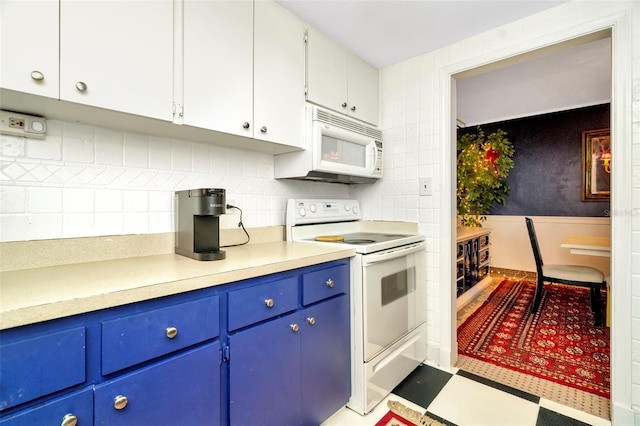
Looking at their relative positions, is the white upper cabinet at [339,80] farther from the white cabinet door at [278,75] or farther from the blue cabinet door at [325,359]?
the blue cabinet door at [325,359]

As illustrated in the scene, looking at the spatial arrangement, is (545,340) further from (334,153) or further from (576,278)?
(334,153)

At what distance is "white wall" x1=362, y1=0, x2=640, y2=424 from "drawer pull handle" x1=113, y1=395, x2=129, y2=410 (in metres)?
1.87

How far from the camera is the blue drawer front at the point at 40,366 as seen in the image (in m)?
0.69

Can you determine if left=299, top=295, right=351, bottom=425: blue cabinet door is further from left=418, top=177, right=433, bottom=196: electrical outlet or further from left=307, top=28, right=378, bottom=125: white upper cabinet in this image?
left=307, top=28, right=378, bottom=125: white upper cabinet

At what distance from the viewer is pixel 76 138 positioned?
128 cm

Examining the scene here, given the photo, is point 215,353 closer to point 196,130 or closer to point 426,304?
point 196,130

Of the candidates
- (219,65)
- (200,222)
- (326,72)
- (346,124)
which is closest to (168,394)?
(200,222)

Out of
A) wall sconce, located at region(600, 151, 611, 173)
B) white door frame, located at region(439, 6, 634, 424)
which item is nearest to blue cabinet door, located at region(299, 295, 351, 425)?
white door frame, located at region(439, 6, 634, 424)

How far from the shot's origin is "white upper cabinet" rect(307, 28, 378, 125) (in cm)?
186

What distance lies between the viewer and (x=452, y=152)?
2111 millimetres

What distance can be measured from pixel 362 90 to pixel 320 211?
37.3 inches

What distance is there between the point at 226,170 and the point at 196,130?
0.41 meters

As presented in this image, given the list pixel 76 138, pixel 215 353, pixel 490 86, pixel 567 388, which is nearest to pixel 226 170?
pixel 76 138

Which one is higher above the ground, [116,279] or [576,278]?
[116,279]
